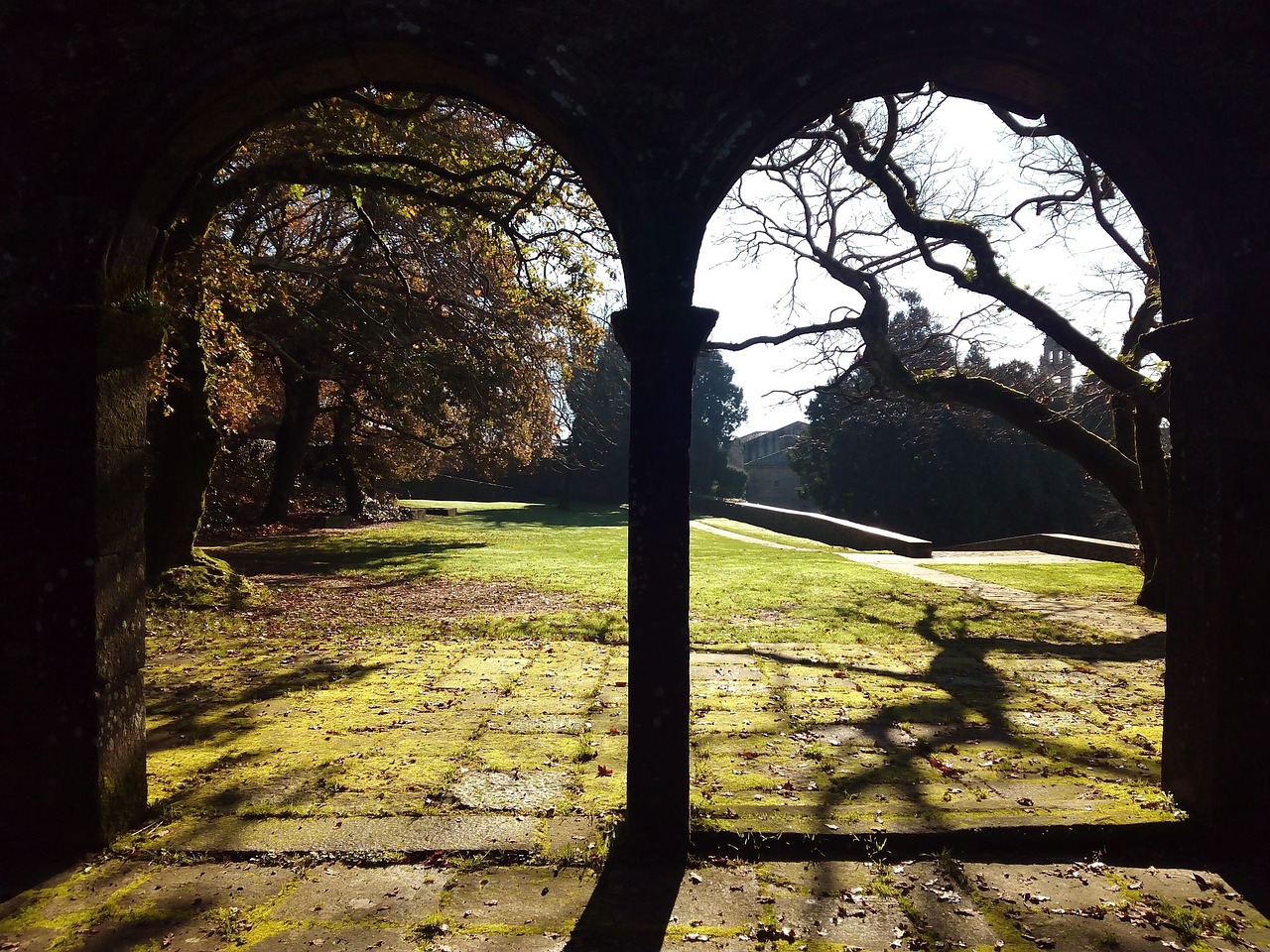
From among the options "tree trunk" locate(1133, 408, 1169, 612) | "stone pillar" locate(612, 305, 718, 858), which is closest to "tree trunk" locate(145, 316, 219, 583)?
"stone pillar" locate(612, 305, 718, 858)

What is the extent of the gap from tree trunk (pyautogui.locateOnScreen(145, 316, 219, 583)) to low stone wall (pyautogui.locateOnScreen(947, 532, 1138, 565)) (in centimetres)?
1473

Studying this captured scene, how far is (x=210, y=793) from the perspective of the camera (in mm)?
3604

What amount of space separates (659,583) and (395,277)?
404 inches

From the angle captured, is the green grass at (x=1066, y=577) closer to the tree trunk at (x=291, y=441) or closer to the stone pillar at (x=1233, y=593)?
the stone pillar at (x=1233, y=593)

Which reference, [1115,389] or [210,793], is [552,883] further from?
[1115,389]

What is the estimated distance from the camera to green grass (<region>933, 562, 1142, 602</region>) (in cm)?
1076

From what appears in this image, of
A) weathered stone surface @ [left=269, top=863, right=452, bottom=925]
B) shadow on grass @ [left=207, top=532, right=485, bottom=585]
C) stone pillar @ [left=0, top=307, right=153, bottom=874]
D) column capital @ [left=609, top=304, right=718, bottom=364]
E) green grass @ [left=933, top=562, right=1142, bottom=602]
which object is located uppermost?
column capital @ [left=609, top=304, right=718, bottom=364]

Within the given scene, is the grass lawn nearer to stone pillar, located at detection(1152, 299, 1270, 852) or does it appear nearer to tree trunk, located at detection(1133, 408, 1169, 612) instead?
stone pillar, located at detection(1152, 299, 1270, 852)

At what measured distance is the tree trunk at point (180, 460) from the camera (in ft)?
Answer: 26.2

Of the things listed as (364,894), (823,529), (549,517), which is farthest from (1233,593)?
(549,517)

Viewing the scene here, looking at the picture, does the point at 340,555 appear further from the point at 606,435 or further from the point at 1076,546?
the point at 606,435

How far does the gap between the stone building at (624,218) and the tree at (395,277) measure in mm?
1155

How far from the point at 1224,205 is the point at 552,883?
420 centimetres

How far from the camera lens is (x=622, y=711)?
493cm
